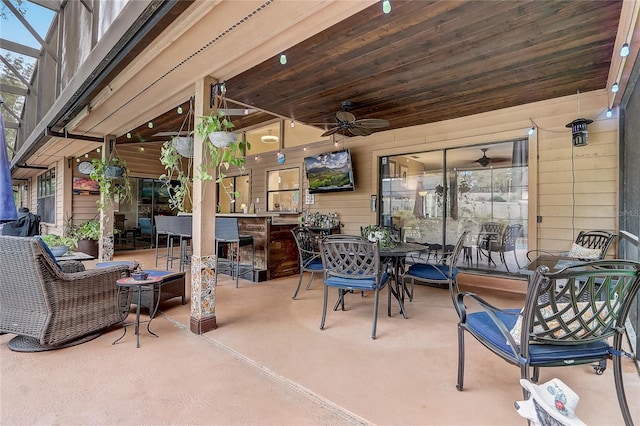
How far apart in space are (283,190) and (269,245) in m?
2.91

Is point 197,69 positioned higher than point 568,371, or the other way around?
point 197,69

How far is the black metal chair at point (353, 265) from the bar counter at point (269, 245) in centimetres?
213

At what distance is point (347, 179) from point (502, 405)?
479 centimetres

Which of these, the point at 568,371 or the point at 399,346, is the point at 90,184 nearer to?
the point at 399,346

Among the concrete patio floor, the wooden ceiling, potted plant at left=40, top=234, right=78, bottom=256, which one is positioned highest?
the wooden ceiling

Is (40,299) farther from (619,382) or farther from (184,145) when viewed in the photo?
(619,382)

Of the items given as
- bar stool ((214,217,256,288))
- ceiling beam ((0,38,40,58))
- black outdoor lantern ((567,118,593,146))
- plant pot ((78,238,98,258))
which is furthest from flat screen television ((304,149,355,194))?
ceiling beam ((0,38,40,58))

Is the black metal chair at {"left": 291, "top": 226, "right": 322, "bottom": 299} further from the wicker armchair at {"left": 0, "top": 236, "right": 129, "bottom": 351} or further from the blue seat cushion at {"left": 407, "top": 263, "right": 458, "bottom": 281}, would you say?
the wicker armchair at {"left": 0, "top": 236, "right": 129, "bottom": 351}

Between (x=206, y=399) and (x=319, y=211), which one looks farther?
(x=319, y=211)

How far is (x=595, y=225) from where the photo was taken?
394cm

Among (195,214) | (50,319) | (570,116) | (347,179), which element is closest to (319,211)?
(347,179)

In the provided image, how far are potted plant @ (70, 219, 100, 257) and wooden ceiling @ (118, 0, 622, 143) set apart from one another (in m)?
5.64

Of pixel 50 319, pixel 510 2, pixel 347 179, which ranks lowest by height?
pixel 50 319

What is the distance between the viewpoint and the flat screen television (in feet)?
20.4
